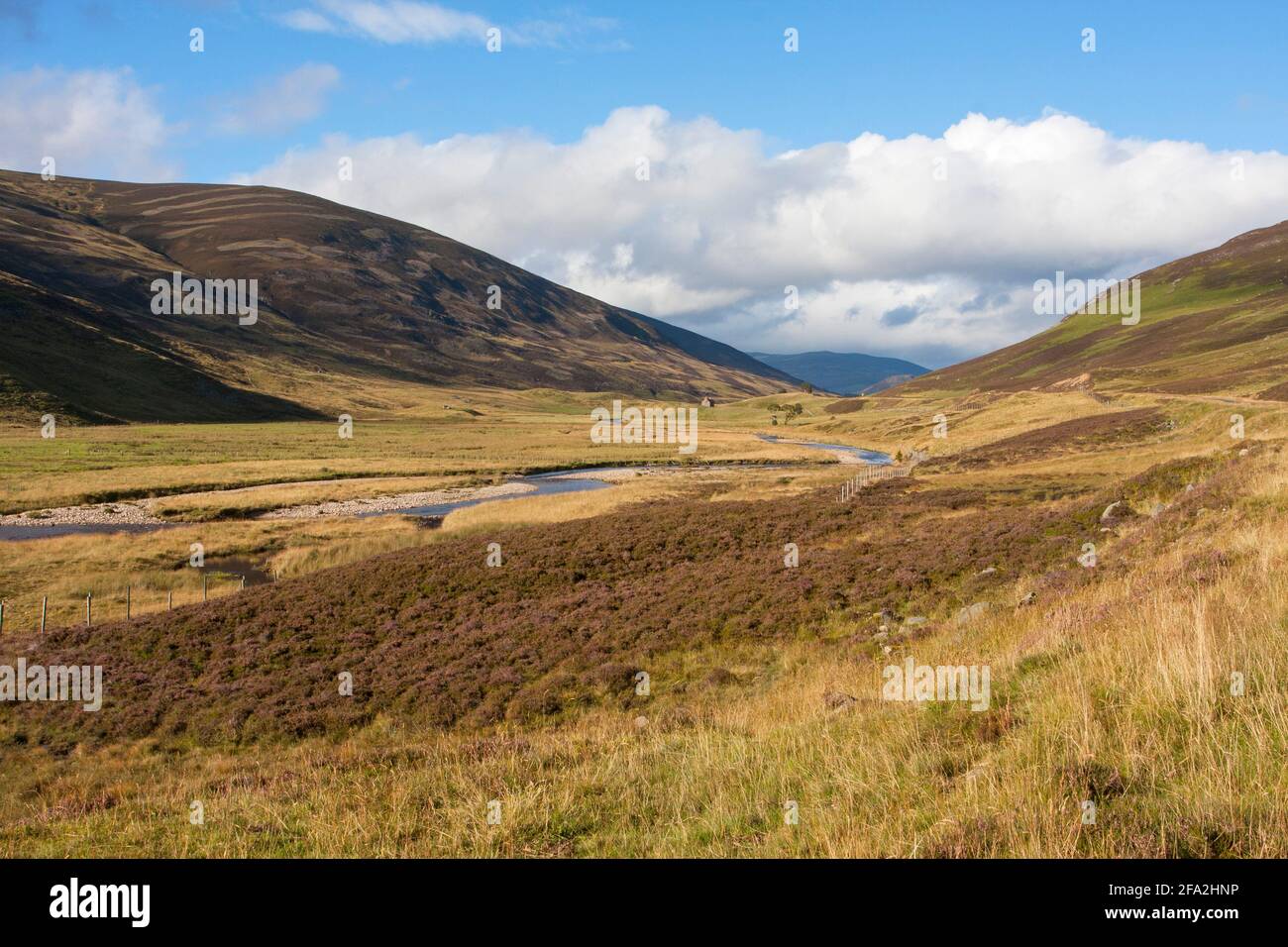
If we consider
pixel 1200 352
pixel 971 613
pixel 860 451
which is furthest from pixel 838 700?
pixel 1200 352

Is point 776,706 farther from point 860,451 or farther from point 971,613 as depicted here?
point 860,451

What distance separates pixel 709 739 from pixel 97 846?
23.9 ft

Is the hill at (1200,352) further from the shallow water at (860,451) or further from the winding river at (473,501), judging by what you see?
the winding river at (473,501)

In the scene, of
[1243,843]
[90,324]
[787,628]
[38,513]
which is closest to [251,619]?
[787,628]

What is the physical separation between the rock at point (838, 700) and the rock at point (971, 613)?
6.46 meters

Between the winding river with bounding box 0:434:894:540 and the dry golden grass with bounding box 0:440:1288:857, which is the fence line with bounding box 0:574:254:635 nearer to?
the winding river with bounding box 0:434:894:540

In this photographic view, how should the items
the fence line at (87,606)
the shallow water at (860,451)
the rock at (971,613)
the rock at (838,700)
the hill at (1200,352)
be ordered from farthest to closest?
the shallow water at (860,451) < the hill at (1200,352) < the fence line at (87,606) < the rock at (971,613) < the rock at (838,700)

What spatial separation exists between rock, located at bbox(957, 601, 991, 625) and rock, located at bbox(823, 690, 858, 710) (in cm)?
646

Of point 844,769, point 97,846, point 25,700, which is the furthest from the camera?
point 25,700

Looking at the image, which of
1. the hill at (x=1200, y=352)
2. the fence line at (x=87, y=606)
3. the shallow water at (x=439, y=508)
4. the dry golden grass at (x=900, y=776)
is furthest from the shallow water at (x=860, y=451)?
the dry golden grass at (x=900, y=776)

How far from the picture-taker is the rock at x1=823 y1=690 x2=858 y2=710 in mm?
10047

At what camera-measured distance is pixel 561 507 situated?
56.7 meters

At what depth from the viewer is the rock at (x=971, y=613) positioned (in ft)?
54.4
